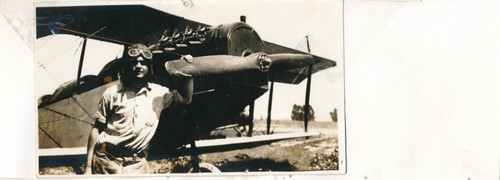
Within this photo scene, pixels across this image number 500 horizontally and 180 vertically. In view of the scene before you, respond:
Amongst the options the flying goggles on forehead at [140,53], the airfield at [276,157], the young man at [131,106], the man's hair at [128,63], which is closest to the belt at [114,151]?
the young man at [131,106]

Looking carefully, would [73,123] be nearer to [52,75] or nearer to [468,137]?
[52,75]

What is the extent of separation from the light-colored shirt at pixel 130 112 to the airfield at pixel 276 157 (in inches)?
7.7

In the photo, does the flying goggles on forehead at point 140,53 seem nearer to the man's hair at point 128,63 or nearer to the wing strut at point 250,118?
the man's hair at point 128,63

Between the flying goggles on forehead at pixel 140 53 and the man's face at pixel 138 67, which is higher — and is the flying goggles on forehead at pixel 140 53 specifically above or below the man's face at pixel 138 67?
above

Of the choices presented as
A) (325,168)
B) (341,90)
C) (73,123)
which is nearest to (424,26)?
(341,90)

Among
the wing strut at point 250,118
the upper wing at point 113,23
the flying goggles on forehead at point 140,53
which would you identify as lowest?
the wing strut at point 250,118

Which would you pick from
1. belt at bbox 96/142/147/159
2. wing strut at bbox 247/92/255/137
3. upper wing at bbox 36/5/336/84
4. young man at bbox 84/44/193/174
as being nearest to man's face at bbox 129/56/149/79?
young man at bbox 84/44/193/174

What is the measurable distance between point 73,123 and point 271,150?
116cm

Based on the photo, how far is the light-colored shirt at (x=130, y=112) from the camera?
2729 millimetres

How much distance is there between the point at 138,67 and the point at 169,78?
0.19m

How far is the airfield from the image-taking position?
2.75m

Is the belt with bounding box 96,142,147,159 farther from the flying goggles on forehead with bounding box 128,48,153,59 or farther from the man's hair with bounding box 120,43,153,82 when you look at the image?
the flying goggles on forehead with bounding box 128,48,153,59

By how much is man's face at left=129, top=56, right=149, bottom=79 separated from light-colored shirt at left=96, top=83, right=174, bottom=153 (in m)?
0.08

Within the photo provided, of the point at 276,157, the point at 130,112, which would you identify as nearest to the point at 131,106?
the point at 130,112
